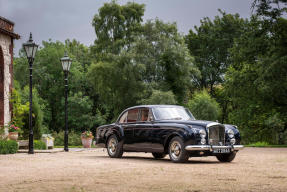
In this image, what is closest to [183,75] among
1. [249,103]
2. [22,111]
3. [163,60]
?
[163,60]

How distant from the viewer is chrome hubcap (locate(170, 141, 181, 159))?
44.4 feet

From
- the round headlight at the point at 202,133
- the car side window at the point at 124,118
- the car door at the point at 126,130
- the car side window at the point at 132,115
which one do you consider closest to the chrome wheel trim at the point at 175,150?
the round headlight at the point at 202,133

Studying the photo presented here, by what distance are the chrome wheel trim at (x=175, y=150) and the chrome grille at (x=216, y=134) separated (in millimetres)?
877

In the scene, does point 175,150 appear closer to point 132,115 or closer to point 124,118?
point 132,115

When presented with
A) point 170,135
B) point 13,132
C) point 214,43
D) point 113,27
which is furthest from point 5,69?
point 214,43

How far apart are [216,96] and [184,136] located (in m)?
41.9

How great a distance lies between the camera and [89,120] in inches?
2200

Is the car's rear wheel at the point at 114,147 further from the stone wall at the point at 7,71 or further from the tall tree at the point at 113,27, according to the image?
the tall tree at the point at 113,27

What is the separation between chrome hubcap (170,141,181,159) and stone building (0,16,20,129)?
1244cm

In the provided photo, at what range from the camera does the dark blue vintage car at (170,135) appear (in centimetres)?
1329

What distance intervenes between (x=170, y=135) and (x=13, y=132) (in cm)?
1047

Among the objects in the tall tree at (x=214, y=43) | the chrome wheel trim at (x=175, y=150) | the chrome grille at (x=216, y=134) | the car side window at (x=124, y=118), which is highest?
the tall tree at (x=214, y=43)

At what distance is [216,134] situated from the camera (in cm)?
1369

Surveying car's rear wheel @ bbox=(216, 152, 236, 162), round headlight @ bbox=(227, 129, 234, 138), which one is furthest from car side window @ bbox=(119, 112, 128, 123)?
round headlight @ bbox=(227, 129, 234, 138)
